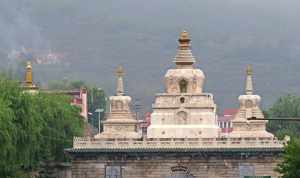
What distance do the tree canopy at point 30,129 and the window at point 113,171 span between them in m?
3.82

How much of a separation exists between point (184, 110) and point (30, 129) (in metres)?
14.2

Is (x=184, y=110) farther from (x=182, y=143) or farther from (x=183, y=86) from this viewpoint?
(x=182, y=143)

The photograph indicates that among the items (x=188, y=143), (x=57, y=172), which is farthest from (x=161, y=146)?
(x=57, y=172)

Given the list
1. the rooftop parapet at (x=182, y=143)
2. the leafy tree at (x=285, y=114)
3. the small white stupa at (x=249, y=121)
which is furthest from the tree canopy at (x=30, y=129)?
the leafy tree at (x=285, y=114)

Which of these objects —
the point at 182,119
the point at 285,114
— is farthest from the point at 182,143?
the point at 285,114

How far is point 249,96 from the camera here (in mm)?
135375

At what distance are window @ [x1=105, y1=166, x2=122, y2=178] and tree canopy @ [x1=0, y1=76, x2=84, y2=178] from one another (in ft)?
12.5

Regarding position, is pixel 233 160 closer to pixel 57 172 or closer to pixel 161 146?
pixel 161 146

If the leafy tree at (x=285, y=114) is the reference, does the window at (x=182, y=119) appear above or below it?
below

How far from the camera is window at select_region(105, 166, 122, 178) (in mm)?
125625

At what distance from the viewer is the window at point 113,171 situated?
126m

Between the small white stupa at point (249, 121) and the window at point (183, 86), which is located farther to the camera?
the window at point (183, 86)

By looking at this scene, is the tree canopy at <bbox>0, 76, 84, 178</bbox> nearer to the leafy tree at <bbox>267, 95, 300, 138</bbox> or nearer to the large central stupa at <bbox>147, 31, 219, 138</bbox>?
the large central stupa at <bbox>147, 31, 219, 138</bbox>

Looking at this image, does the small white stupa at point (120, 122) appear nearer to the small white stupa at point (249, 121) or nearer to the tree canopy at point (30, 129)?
the tree canopy at point (30, 129)
